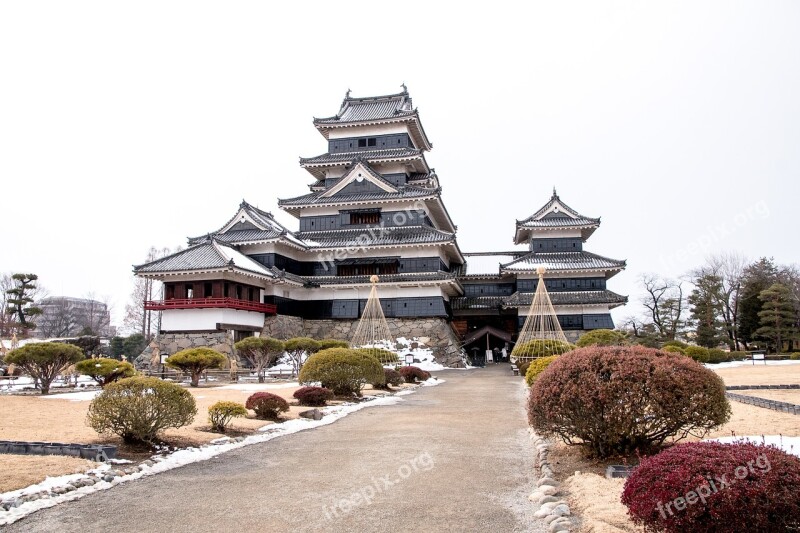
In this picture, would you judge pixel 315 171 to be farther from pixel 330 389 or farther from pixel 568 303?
pixel 330 389

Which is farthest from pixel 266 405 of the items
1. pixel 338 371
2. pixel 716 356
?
pixel 716 356

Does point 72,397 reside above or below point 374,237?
below

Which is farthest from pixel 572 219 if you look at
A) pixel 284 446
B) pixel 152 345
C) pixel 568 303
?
pixel 284 446

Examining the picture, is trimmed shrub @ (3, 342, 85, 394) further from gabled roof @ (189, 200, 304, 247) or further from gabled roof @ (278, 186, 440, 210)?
gabled roof @ (278, 186, 440, 210)

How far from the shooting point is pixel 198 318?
1449 inches

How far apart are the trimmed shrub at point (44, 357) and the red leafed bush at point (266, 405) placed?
1098 cm

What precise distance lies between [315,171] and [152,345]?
21395 millimetres

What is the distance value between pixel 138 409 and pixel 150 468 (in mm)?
1500

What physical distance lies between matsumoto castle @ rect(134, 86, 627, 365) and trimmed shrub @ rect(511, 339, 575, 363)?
9652 mm

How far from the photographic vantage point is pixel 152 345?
116 ft

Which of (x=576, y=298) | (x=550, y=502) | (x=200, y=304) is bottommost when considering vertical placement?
(x=550, y=502)

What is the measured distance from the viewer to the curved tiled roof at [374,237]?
43000 mm

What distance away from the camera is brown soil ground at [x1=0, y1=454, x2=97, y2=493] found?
25.6ft

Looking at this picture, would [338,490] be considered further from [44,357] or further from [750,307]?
[750,307]
